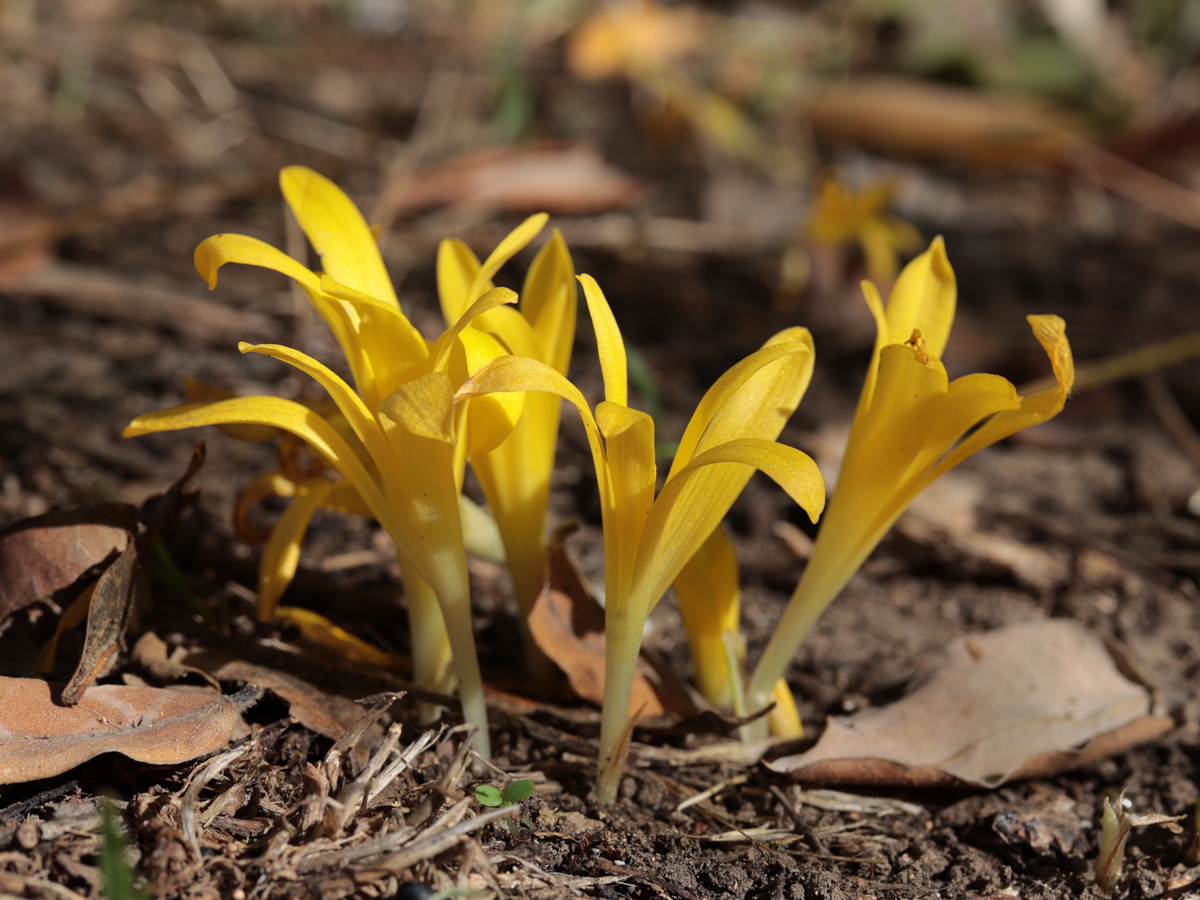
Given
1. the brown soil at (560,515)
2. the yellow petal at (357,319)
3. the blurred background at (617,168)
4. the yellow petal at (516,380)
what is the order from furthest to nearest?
the blurred background at (617,168), the brown soil at (560,515), the yellow petal at (357,319), the yellow petal at (516,380)

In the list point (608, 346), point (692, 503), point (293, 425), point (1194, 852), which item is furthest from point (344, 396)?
point (1194, 852)

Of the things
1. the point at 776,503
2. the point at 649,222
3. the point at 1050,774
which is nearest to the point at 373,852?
the point at 1050,774

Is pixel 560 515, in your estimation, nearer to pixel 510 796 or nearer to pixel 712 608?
pixel 712 608

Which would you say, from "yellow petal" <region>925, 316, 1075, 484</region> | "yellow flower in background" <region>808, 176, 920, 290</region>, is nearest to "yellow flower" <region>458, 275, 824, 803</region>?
"yellow petal" <region>925, 316, 1075, 484</region>

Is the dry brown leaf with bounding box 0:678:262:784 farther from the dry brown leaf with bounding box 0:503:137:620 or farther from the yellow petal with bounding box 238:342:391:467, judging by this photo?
the yellow petal with bounding box 238:342:391:467

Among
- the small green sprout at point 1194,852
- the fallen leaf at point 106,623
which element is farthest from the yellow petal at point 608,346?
the small green sprout at point 1194,852

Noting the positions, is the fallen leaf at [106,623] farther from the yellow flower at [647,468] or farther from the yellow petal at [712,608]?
the yellow petal at [712,608]

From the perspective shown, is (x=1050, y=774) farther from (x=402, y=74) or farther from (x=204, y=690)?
(x=402, y=74)
